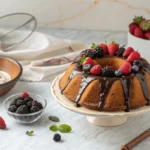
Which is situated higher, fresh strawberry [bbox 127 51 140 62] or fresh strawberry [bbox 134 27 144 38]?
fresh strawberry [bbox 127 51 140 62]

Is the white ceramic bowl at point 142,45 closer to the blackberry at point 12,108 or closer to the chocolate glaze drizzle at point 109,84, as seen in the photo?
the chocolate glaze drizzle at point 109,84

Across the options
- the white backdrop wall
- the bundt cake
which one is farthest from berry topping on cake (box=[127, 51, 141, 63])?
the white backdrop wall

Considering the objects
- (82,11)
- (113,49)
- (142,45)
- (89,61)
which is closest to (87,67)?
(89,61)

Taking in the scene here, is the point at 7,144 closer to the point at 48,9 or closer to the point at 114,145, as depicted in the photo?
the point at 114,145

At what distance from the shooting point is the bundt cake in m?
1.28

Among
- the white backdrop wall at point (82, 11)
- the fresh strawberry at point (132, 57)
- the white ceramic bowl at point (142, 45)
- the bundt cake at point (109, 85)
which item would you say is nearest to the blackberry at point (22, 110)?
the bundt cake at point (109, 85)

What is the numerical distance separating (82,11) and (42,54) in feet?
1.28

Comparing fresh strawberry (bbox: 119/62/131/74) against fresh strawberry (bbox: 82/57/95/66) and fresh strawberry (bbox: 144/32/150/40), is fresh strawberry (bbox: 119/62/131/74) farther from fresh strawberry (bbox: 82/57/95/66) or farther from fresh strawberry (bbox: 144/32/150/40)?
fresh strawberry (bbox: 144/32/150/40)

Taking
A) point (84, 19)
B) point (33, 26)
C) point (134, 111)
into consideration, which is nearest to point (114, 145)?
point (134, 111)

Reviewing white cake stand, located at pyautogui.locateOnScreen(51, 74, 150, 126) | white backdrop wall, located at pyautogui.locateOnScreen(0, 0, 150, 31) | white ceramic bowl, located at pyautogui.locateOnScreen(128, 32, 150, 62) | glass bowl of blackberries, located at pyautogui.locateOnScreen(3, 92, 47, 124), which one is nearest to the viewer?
white cake stand, located at pyautogui.locateOnScreen(51, 74, 150, 126)

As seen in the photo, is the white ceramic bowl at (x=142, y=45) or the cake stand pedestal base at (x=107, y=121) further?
the white ceramic bowl at (x=142, y=45)

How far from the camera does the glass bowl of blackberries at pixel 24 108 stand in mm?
1370

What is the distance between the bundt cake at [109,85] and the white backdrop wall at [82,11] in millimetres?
704

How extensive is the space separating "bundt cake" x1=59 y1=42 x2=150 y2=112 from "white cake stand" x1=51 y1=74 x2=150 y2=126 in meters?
0.01
